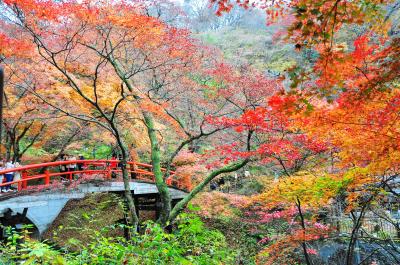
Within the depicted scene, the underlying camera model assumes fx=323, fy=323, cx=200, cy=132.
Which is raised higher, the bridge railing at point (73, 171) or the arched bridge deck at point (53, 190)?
the bridge railing at point (73, 171)

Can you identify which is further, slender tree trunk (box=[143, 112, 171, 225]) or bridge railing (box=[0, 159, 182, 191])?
slender tree trunk (box=[143, 112, 171, 225])

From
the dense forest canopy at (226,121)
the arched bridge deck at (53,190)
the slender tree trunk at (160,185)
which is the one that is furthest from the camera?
the slender tree trunk at (160,185)

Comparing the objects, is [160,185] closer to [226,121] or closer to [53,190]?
[226,121]

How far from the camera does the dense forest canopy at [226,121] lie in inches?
147

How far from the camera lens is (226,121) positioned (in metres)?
9.92

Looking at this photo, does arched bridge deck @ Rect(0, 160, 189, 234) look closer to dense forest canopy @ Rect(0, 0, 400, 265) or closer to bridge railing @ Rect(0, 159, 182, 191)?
bridge railing @ Rect(0, 159, 182, 191)

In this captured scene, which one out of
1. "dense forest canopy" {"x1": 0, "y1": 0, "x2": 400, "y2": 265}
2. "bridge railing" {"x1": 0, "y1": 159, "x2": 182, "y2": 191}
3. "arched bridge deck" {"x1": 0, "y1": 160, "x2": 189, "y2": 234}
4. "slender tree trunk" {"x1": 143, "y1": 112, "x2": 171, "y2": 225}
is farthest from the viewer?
"slender tree trunk" {"x1": 143, "y1": 112, "x2": 171, "y2": 225}

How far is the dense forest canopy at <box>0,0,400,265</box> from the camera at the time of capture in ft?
12.2

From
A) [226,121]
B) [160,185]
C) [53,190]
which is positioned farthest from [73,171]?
[226,121]

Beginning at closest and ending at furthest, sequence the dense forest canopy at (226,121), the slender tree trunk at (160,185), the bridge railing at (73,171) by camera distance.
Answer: the dense forest canopy at (226,121), the bridge railing at (73,171), the slender tree trunk at (160,185)

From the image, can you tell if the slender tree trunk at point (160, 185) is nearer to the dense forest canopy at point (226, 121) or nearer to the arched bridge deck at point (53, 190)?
the dense forest canopy at point (226, 121)

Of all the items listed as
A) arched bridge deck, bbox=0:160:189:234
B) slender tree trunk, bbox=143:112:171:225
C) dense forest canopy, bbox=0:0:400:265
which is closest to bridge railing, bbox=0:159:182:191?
arched bridge deck, bbox=0:160:189:234

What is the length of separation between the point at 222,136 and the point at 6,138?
11.3 metres

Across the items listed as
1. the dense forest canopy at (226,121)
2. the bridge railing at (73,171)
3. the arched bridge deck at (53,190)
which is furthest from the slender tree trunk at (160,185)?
the arched bridge deck at (53,190)
